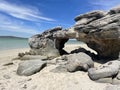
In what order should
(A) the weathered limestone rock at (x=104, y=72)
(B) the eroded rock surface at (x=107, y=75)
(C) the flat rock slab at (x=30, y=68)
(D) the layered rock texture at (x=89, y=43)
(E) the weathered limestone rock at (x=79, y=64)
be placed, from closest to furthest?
(B) the eroded rock surface at (x=107, y=75) → (A) the weathered limestone rock at (x=104, y=72) → (D) the layered rock texture at (x=89, y=43) → (E) the weathered limestone rock at (x=79, y=64) → (C) the flat rock slab at (x=30, y=68)

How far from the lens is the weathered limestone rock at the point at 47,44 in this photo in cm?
1527

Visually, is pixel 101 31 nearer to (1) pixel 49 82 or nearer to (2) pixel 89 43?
(2) pixel 89 43

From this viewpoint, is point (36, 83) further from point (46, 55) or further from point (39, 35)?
point (39, 35)

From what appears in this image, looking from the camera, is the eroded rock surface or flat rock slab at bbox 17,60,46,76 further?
flat rock slab at bbox 17,60,46,76

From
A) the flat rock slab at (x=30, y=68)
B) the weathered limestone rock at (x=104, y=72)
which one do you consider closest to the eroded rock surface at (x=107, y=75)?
the weathered limestone rock at (x=104, y=72)

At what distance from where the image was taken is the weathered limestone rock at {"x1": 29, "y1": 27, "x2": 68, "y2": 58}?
15.3 metres

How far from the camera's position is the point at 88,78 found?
904cm

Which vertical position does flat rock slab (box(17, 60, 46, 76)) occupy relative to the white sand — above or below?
above

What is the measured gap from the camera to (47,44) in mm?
15602

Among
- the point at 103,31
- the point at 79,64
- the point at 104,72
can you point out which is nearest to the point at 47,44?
the point at 103,31

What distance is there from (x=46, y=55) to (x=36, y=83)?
600 centimetres

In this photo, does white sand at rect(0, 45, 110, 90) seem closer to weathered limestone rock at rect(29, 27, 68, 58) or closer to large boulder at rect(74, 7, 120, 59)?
large boulder at rect(74, 7, 120, 59)

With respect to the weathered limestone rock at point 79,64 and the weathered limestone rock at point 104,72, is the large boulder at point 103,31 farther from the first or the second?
the weathered limestone rock at point 104,72

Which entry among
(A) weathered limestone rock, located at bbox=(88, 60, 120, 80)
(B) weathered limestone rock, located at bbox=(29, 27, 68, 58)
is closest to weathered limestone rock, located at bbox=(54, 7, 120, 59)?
(B) weathered limestone rock, located at bbox=(29, 27, 68, 58)
